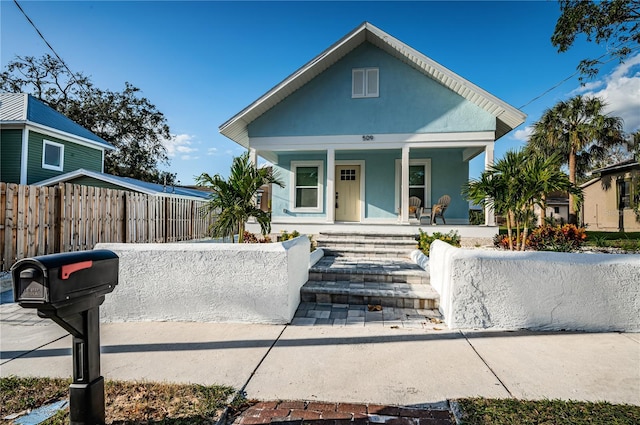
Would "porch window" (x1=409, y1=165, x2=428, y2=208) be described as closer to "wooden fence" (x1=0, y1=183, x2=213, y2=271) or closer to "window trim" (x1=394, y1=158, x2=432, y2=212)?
"window trim" (x1=394, y1=158, x2=432, y2=212)

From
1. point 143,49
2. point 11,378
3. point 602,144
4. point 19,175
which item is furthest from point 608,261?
point 602,144

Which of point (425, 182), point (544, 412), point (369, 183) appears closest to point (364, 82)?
point (369, 183)

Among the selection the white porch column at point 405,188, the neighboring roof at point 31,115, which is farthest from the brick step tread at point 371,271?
the neighboring roof at point 31,115

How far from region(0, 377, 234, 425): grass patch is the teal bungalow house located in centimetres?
695

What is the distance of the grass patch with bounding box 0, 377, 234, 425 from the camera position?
7.06ft

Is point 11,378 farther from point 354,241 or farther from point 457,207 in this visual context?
point 457,207

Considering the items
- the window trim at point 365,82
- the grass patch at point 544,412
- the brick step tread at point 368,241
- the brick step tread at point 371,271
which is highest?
the window trim at point 365,82

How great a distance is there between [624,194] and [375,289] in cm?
2456

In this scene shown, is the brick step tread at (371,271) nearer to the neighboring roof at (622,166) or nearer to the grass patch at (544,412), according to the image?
the grass patch at (544,412)

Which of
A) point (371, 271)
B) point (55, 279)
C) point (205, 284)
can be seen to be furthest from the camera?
point (371, 271)

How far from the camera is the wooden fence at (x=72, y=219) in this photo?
21.6 ft

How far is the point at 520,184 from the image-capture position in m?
6.23

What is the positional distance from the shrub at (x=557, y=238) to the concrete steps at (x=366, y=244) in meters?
2.96

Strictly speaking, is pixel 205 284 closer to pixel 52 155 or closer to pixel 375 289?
pixel 375 289
